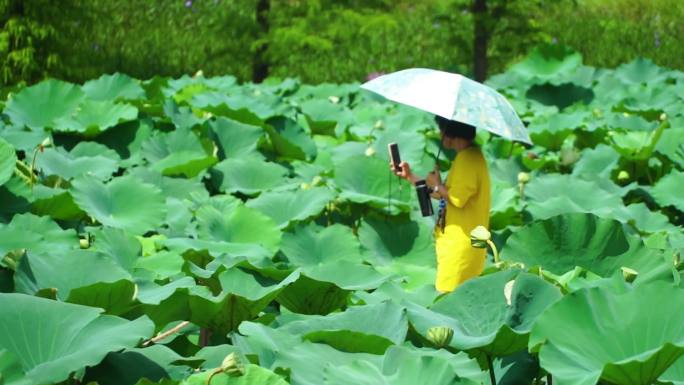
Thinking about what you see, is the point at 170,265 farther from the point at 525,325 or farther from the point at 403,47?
the point at 403,47

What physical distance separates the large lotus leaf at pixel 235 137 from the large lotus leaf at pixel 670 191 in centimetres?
148

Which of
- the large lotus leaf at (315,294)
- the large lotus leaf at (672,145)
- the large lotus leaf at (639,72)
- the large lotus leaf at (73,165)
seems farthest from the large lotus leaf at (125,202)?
the large lotus leaf at (639,72)

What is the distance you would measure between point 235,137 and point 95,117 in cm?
53

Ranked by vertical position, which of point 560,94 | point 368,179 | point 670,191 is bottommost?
point 560,94

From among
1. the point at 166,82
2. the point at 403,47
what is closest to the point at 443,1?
the point at 403,47

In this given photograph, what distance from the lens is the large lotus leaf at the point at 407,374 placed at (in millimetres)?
1357

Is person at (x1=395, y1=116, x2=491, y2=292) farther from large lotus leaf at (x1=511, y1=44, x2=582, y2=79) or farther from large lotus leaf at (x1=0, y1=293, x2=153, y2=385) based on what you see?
large lotus leaf at (x1=511, y1=44, x2=582, y2=79)

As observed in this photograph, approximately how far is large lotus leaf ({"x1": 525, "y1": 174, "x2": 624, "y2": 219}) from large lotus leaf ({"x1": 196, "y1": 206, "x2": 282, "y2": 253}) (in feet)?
3.28

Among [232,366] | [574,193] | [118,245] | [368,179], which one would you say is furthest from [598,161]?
[232,366]

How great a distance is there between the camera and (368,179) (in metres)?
3.74

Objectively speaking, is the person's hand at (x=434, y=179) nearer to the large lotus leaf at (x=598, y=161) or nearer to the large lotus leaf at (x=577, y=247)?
the large lotus leaf at (x=577, y=247)

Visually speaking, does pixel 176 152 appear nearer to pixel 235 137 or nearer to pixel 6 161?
pixel 235 137

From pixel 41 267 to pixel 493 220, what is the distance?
6.56ft

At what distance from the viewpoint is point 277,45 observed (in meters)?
9.68
